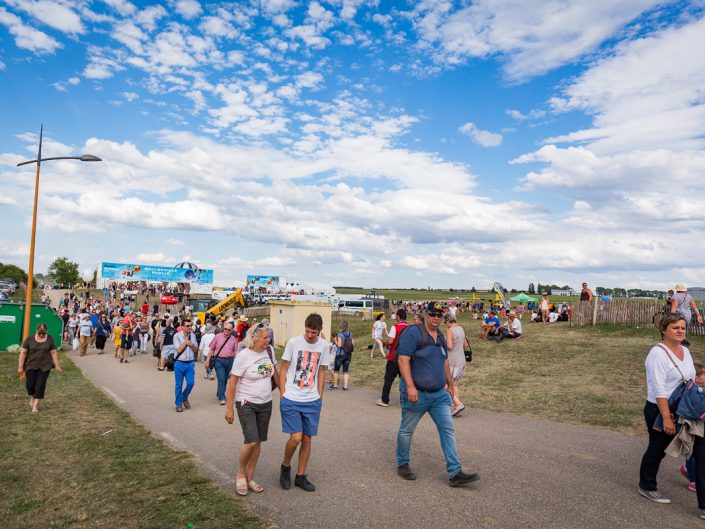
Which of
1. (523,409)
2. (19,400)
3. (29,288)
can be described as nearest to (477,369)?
(523,409)

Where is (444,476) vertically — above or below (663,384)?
below

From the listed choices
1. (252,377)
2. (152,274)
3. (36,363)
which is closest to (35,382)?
(36,363)

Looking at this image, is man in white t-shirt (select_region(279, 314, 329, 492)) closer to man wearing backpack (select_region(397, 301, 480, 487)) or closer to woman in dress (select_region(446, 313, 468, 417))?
man wearing backpack (select_region(397, 301, 480, 487))

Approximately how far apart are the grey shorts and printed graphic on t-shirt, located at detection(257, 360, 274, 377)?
29 centimetres

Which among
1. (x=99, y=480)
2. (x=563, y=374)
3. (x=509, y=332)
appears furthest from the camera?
(x=509, y=332)

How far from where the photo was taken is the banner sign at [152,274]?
53531 millimetres

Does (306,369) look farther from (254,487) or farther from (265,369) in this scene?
(254,487)

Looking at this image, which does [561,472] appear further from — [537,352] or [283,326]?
[283,326]

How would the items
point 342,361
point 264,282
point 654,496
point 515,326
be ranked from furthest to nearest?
point 264,282 → point 515,326 → point 342,361 → point 654,496

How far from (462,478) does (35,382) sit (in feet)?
25.2

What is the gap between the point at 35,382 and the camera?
28.7 ft

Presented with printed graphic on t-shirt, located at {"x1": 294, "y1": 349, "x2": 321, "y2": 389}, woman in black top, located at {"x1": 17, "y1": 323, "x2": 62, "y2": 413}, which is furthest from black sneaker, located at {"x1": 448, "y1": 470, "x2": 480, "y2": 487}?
woman in black top, located at {"x1": 17, "y1": 323, "x2": 62, "y2": 413}

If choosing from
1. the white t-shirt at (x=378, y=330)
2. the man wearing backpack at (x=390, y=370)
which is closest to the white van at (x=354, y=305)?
the white t-shirt at (x=378, y=330)

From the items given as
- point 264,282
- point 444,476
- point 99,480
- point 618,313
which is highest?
point 264,282
